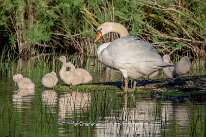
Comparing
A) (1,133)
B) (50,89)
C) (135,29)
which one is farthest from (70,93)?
(135,29)

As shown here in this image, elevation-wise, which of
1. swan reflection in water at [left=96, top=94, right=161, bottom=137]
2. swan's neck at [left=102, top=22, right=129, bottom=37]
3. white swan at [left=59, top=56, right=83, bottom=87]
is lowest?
swan reflection in water at [left=96, top=94, right=161, bottom=137]

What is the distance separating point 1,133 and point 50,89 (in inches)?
246

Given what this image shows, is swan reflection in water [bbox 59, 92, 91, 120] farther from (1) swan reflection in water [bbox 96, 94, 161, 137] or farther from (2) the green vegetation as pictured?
(2) the green vegetation

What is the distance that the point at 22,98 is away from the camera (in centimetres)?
1155

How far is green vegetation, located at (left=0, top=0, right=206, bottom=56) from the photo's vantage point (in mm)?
23922

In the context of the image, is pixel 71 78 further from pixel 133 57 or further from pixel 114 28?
pixel 133 57

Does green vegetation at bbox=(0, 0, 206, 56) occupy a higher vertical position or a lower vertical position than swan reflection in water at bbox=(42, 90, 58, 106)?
higher

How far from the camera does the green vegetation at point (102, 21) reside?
23.9 m

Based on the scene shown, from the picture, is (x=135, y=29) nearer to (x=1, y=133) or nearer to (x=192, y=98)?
(x=192, y=98)

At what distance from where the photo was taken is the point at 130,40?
41.5 ft

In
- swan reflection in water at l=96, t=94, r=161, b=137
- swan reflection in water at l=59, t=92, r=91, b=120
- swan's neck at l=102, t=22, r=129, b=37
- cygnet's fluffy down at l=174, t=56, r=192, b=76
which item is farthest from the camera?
cygnet's fluffy down at l=174, t=56, r=192, b=76

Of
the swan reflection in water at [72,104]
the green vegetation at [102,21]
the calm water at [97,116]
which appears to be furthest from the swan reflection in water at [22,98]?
the green vegetation at [102,21]

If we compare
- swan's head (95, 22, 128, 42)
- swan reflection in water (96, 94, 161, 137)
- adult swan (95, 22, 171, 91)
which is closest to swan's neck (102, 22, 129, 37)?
swan's head (95, 22, 128, 42)

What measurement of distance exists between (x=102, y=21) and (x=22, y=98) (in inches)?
564
